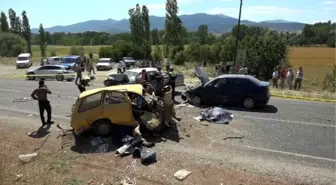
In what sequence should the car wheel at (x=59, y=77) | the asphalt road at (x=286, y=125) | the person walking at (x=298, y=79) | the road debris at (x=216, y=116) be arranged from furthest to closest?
the car wheel at (x=59, y=77)
the person walking at (x=298, y=79)
the road debris at (x=216, y=116)
the asphalt road at (x=286, y=125)

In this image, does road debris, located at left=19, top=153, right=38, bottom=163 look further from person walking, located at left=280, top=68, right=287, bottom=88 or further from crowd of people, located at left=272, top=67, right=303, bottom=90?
person walking, located at left=280, top=68, right=287, bottom=88

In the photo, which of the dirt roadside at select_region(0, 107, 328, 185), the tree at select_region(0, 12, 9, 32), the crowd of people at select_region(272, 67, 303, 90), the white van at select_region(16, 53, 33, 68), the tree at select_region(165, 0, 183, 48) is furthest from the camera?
the tree at select_region(0, 12, 9, 32)

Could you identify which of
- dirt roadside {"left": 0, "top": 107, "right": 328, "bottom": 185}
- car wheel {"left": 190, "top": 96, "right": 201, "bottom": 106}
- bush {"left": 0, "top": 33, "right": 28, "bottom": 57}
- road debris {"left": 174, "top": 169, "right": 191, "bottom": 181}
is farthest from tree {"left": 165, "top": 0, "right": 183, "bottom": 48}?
road debris {"left": 174, "top": 169, "right": 191, "bottom": 181}

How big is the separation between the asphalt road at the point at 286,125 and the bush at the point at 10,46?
177 ft

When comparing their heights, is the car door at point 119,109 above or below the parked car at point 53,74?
above

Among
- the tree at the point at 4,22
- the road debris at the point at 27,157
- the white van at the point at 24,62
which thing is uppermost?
the tree at the point at 4,22

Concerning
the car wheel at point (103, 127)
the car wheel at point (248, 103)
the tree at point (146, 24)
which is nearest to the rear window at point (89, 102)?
the car wheel at point (103, 127)

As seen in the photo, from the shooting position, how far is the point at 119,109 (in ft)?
36.9

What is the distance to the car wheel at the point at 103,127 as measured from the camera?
1140 centimetres

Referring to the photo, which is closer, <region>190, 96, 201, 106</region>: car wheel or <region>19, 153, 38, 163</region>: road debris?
<region>19, 153, 38, 163</region>: road debris

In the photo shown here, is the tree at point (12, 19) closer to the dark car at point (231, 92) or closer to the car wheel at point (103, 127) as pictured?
the dark car at point (231, 92)

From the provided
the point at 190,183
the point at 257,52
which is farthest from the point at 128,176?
the point at 257,52

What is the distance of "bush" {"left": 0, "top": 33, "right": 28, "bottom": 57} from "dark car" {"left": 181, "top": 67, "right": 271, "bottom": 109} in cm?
6104

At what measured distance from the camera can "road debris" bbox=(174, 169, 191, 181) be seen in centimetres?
855
